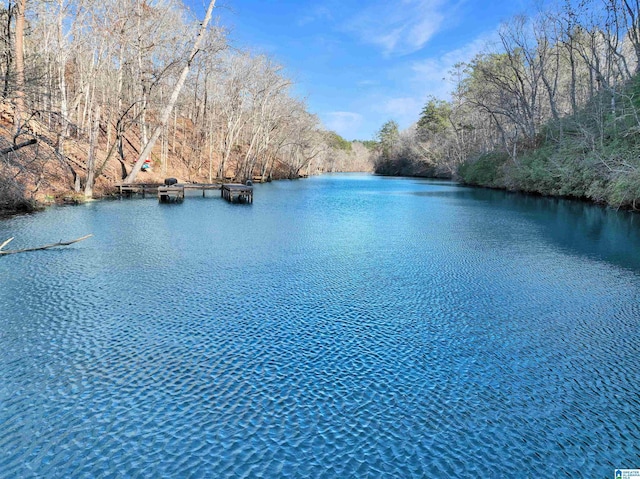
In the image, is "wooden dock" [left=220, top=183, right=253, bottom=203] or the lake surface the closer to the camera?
the lake surface

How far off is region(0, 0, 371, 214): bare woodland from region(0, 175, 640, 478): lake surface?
3.45 meters

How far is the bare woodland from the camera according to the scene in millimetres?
11203

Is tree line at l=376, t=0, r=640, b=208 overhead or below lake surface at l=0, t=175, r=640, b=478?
overhead

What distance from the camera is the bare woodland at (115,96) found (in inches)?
441

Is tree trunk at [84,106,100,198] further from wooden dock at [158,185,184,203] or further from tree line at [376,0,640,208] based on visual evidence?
tree line at [376,0,640,208]

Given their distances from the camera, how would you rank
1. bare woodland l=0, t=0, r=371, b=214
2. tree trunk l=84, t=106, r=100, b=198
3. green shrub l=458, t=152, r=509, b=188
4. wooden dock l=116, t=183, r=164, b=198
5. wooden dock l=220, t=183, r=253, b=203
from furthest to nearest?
green shrub l=458, t=152, r=509, b=188, wooden dock l=116, t=183, r=164, b=198, wooden dock l=220, t=183, r=253, b=203, tree trunk l=84, t=106, r=100, b=198, bare woodland l=0, t=0, r=371, b=214

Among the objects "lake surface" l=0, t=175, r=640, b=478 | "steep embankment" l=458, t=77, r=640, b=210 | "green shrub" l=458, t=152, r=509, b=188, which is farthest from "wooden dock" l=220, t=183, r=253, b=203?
"green shrub" l=458, t=152, r=509, b=188

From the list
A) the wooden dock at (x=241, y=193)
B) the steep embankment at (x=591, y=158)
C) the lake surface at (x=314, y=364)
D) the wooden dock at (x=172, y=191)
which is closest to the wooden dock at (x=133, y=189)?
the wooden dock at (x=172, y=191)

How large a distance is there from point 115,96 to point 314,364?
27009mm

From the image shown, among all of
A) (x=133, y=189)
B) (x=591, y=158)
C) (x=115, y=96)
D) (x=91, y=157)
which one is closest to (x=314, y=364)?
(x=91, y=157)

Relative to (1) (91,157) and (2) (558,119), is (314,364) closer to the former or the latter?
(1) (91,157)

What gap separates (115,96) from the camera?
2636 cm

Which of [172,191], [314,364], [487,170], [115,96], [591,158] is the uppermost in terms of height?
[115,96]

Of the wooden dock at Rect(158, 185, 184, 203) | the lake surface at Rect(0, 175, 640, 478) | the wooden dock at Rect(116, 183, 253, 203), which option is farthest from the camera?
the wooden dock at Rect(116, 183, 253, 203)
